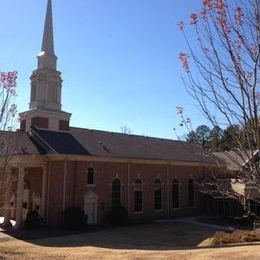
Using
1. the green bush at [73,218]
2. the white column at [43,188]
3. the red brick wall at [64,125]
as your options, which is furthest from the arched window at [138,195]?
the white column at [43,188]

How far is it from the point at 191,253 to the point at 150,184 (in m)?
26.4

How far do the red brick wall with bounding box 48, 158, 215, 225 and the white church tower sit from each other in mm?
5758

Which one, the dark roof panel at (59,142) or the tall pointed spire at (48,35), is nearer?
the dark roof panel at (59,142)

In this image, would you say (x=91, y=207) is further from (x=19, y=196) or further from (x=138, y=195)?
(x=19, y=196)

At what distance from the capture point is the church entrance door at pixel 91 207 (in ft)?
133

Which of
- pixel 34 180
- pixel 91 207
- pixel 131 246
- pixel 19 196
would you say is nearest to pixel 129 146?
pixel 91 207

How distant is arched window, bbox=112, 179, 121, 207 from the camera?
4297 cm

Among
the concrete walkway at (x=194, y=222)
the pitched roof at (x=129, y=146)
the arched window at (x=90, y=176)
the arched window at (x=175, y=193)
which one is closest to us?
the arched window at (x=90, y=176)

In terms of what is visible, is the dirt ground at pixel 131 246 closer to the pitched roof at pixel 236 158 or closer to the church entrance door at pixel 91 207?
the church entrance door at pixel 91 207

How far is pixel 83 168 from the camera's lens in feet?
134

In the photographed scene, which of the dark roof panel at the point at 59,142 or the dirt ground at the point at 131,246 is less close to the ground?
the dark roof panel at the point at 59,142

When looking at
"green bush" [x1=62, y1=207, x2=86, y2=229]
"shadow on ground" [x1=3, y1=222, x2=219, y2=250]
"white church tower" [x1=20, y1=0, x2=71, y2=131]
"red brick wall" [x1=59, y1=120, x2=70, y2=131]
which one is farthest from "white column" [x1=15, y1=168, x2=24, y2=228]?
"red brick wall" [x1=59, y1=120, x2=70, y2=131]

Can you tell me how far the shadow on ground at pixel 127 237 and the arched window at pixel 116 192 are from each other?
11.6 ft

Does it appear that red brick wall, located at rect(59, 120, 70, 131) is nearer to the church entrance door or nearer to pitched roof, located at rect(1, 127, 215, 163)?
pitched roof, located at rect(1, 127, 215, 163)
